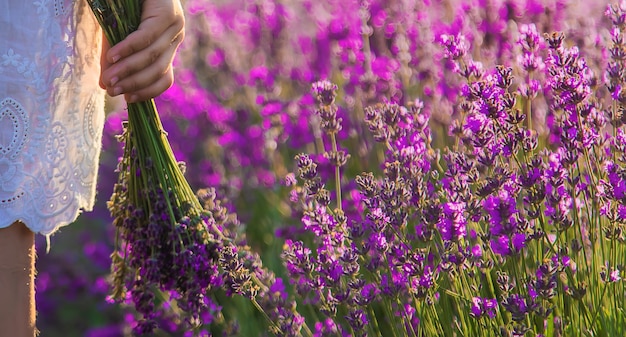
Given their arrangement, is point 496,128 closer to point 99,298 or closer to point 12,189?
point 12,189

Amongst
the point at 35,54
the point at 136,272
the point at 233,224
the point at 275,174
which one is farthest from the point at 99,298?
the point at 35,54

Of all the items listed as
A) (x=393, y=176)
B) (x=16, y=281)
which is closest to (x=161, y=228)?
(x=16, y=281)

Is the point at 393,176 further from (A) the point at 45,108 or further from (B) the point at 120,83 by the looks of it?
(A) the point at 45,108

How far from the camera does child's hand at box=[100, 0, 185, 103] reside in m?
1.99

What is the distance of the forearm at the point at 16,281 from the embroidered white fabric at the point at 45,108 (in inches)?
1.5

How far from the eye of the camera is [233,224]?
8.96ft

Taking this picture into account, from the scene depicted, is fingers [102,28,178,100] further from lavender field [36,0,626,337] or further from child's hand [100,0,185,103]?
lavender field [36,0,626,337]

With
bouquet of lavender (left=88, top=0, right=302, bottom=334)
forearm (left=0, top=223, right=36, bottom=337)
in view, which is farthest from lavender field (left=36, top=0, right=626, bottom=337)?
forearm (left=0, top=223, right=36, bottom=337)

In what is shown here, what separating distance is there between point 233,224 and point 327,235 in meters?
0.76

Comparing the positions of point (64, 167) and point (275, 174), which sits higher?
point (64, 167)

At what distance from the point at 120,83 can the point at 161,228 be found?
1.16 feet

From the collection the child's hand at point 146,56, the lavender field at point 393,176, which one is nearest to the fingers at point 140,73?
the child's hand at point 146,56

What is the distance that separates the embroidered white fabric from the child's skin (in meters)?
0.06

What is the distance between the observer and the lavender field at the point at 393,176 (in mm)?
1887
